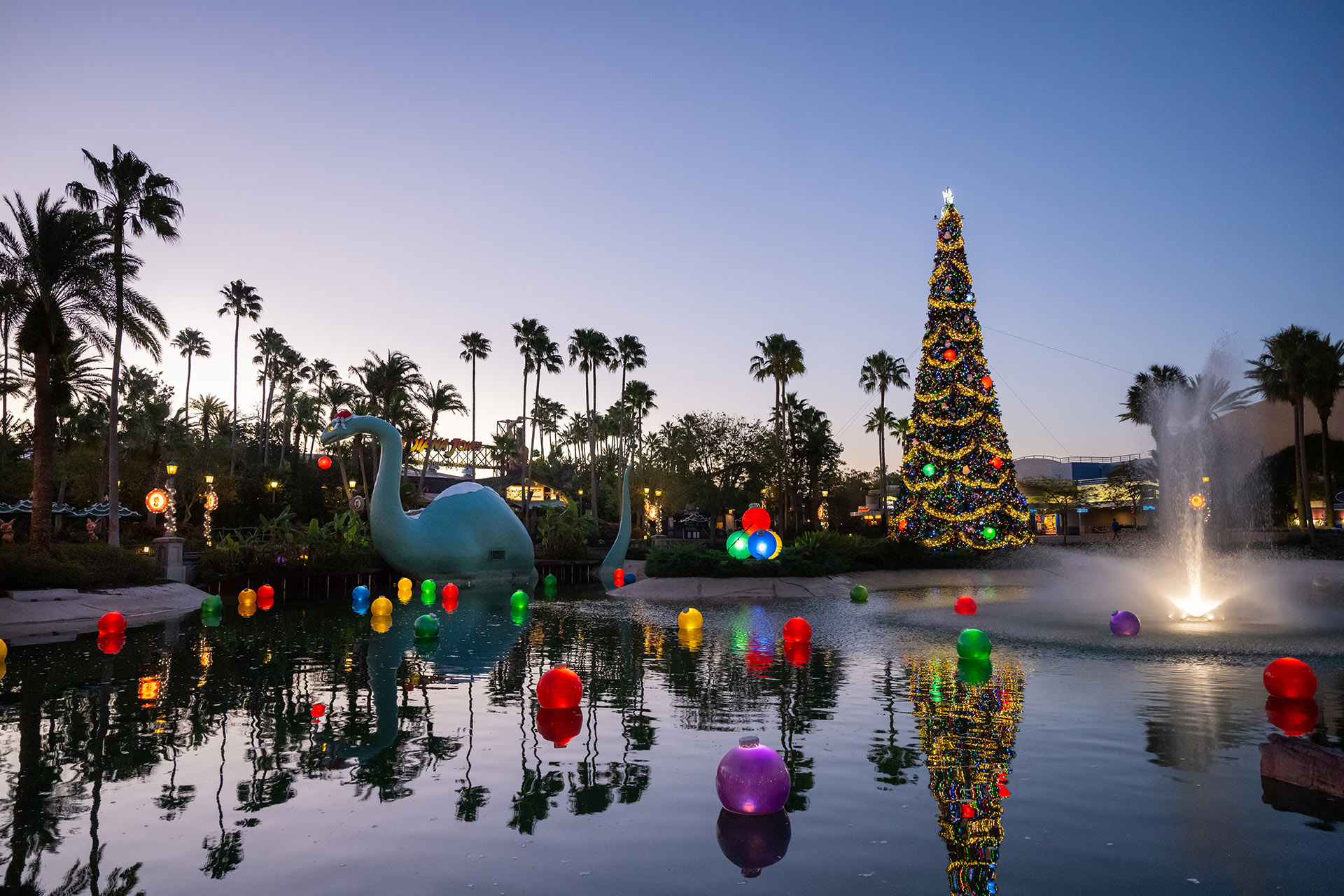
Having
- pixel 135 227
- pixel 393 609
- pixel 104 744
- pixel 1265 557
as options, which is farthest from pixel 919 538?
pixel 135 227

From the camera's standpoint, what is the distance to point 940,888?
411 cm

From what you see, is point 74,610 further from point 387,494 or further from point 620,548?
point 620,548

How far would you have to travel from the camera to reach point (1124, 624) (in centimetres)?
1317

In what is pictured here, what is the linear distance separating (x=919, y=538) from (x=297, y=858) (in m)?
27.4

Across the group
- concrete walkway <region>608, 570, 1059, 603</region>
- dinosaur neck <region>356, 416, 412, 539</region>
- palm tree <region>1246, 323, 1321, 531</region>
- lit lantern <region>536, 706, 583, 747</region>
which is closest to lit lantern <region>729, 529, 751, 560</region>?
concrete walkway <region>608, 570, 1059, 603</region>

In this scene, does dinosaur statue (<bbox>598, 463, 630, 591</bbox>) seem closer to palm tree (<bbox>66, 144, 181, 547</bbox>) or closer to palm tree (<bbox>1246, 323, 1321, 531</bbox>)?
palm tree (<bbox>66, 144, 181, 547</bbox>)

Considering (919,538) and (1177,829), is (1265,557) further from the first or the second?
(1177,829)

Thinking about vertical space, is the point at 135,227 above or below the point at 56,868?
above

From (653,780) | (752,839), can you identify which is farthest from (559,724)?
(752,839)

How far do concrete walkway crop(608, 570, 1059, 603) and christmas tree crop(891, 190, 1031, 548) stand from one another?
2.45 metres

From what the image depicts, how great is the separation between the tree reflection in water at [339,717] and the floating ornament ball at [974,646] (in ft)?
5.91

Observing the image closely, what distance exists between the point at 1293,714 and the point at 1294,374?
38.8 m

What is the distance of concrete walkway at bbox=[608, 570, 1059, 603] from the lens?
76.2ft

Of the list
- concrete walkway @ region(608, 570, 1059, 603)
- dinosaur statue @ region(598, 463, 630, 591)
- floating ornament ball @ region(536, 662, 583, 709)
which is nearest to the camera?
floating ornament ball @ region(536, 662, 583, 709)
